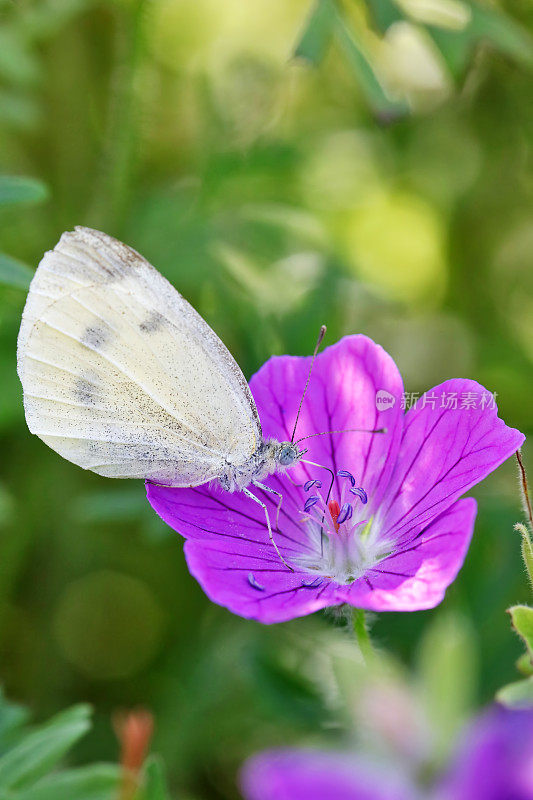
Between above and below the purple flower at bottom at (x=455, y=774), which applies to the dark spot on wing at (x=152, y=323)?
below

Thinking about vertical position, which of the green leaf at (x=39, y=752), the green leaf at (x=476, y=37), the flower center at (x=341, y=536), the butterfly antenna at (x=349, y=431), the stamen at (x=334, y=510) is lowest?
the green leaf at (x=39, y=752)

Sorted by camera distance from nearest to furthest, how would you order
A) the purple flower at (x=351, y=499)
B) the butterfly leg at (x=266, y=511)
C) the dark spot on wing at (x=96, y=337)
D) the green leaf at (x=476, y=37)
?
the purple flower at (x=351, y=499), the butterfly leg at (x=266, y=511), the dark spot on wing at (x=96, y=337), the green leaf at (x=476, y=37)

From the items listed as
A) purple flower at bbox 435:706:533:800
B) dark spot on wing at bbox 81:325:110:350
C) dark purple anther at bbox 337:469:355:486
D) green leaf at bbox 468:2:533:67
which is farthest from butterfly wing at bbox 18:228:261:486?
green leaf at bbox 468:2:533:67

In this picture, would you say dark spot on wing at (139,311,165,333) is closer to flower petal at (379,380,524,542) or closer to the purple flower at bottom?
flower petal at (379,380,524,542)

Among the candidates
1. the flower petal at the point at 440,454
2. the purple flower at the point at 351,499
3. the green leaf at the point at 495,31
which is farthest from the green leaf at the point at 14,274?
the green leaf at the point at 495,31

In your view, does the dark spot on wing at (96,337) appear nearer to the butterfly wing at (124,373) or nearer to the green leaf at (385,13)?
the butterfly wing at (124,373)

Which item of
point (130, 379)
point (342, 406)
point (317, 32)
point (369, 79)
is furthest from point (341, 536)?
point (317, 32)

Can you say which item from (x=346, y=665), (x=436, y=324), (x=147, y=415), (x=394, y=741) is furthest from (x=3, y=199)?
(x=436, y=324)

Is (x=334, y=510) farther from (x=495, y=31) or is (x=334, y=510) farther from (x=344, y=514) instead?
(x=495, y=31)
